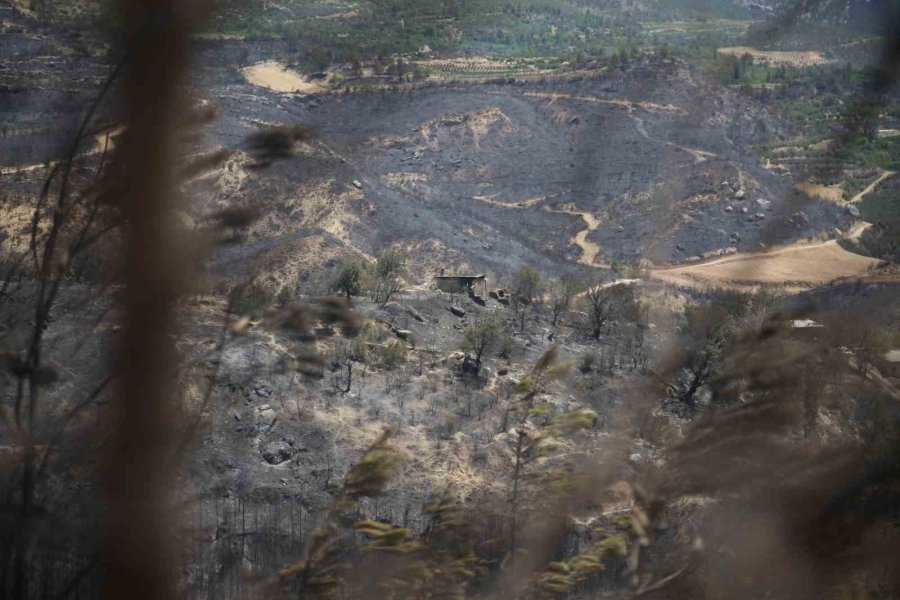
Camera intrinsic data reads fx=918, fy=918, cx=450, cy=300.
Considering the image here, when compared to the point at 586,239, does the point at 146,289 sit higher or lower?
higher

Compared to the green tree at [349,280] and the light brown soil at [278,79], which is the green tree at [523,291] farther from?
the light brown soil at [278,79]

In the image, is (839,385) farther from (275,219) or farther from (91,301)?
(275,219)

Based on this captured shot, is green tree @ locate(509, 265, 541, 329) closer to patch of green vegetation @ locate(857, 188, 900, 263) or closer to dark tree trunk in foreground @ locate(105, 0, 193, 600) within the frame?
patch of green vegetation @ locate(857, 188, 900, 263)

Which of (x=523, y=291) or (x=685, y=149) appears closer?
(x=523, y=291)

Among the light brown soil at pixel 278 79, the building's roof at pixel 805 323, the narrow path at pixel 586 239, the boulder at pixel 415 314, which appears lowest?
the narrow path at pixel 586 239

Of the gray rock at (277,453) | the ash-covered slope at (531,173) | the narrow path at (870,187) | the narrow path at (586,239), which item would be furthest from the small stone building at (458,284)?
the narrow path at (870,187)

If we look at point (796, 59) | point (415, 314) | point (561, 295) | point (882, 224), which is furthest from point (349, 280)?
point (796, 59)

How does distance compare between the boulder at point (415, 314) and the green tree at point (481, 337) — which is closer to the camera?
the green tree at point (481, 337)

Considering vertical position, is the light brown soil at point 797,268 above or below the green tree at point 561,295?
below

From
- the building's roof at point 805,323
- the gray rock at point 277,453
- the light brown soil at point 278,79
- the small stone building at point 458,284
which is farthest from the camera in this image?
the light brown soil at point 278,79

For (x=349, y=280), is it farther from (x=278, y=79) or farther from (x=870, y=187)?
(x=870, y=187)

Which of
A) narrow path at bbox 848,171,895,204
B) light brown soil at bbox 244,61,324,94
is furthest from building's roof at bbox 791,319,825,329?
light brown soil at bbox 244,61,324,94
